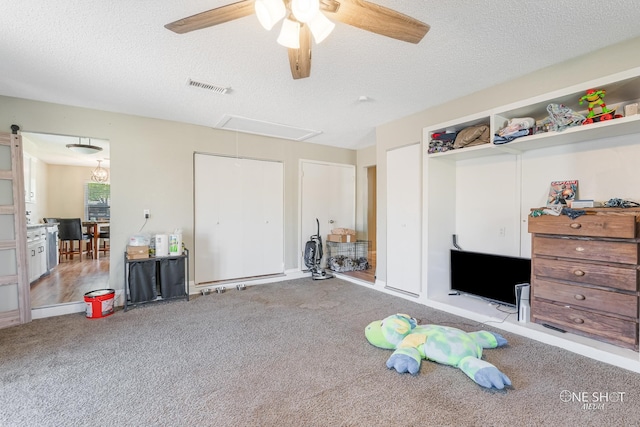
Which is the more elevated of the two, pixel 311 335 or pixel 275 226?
pixel 275 226

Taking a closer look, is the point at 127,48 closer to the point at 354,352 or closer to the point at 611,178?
the point at 354,352

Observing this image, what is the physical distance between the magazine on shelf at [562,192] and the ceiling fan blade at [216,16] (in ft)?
Result: 9.94

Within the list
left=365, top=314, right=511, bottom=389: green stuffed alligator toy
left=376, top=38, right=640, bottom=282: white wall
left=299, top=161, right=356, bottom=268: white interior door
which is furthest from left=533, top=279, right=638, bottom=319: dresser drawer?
left=299, top=161, right=356, bottom=268: white interior door

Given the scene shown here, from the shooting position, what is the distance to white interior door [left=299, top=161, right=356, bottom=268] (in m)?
5.33

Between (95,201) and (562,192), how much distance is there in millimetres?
10060

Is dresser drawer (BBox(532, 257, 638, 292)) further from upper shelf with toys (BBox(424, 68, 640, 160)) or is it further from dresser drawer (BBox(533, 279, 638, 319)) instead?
upper shelf with toys (BBox(424, 68, 640, 160))

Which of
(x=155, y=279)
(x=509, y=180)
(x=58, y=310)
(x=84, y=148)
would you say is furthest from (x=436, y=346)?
(x=84, y=148)

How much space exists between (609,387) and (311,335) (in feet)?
7.08

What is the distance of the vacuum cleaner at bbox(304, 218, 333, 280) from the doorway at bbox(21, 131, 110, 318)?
314 cm

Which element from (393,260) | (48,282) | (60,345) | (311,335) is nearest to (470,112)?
(393,260)

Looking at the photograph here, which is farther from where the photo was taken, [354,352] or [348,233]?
[348,233]

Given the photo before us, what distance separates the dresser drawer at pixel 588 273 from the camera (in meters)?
2.17

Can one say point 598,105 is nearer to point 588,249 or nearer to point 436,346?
point 588,249

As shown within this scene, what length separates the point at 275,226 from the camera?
5.04 metres
